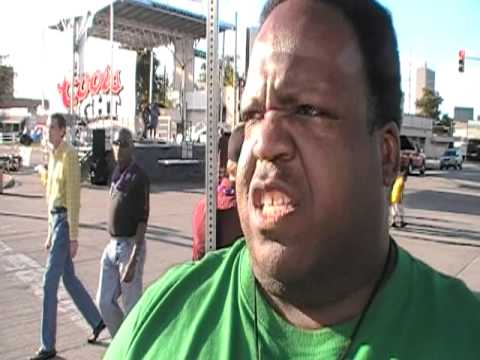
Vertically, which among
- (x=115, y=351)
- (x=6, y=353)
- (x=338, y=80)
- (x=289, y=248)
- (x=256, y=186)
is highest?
(x=338, y=80)

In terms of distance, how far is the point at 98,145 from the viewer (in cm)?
2130

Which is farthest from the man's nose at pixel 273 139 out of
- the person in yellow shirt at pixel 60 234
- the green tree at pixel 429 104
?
the green tree at pixel 429 104

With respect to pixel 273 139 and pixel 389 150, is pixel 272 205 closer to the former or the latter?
pixel 273 139

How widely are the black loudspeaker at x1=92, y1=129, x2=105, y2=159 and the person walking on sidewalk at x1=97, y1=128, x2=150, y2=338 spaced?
16649 millimetres

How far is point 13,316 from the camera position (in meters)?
6.10

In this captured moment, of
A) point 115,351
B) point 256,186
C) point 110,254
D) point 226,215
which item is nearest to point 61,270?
point 110,254

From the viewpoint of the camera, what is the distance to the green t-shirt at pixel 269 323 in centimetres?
104

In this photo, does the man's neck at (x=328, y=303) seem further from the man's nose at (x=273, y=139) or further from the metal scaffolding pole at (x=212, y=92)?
the metal scaffolding pole at (x=212, y=92)

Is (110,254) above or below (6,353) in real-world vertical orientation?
above

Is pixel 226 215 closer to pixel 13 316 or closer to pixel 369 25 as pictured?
pixel 369 25

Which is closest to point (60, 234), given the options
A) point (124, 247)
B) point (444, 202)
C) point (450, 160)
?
point (124, 247)

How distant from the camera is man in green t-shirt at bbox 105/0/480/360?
103cm

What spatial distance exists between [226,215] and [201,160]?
22.5 meters

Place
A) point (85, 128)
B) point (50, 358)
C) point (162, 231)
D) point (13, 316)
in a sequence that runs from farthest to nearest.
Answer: point (85, 128), point (162, 231), point (13, 316), point (50, 358)
